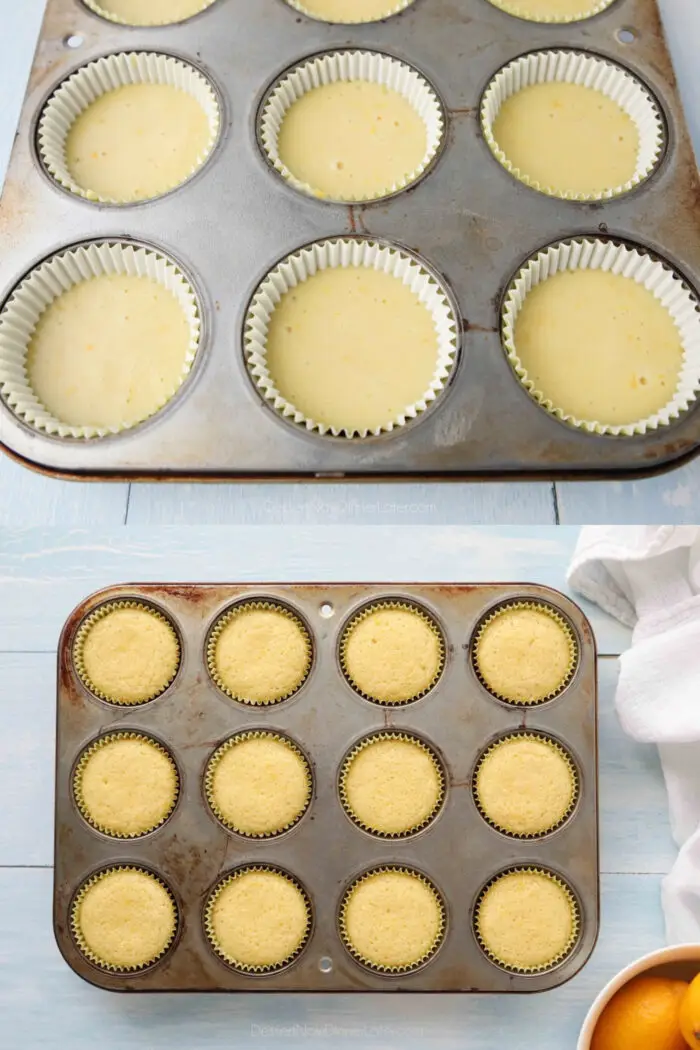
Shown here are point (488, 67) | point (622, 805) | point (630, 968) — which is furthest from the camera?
point (488, 67)

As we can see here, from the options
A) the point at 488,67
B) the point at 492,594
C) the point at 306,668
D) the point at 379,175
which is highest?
the point at 488,67

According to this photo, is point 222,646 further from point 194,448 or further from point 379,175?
point 379,175

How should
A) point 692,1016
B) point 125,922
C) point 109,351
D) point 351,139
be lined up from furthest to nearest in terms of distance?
point 351,139 < point 109,351 < point 125,922 < point 692,1016

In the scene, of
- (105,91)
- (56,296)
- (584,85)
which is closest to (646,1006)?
(56,296)

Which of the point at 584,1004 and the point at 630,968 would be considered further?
the point at 584,1004

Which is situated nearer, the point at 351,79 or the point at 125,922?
the point at 125,922

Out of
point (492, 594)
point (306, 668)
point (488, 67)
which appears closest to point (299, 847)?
point (306, 668)

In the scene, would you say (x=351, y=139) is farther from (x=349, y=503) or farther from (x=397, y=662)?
(x=397, y=662)

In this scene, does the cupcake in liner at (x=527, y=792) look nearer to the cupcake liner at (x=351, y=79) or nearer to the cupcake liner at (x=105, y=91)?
the cupcake liner at (x=351, y=79)
